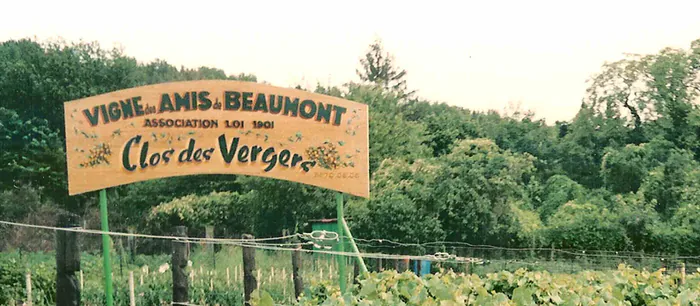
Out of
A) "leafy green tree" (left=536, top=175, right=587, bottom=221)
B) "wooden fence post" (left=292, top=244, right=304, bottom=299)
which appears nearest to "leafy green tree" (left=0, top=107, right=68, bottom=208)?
"leafy green tree" (left=536, top=175, right=587, bottom=221)

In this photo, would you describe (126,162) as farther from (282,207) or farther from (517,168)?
(517,168)

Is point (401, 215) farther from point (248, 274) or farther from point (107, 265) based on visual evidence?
point (107, 265)

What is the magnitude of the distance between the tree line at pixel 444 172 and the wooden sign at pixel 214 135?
7702 mm

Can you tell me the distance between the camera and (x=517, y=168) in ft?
70.2

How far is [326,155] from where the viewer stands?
11.1 metres

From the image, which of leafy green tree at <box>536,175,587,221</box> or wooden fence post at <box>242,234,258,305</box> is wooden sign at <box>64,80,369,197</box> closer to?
wooden fence post at <box>242,234,258,305</box>

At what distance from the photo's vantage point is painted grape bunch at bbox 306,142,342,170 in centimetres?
1100

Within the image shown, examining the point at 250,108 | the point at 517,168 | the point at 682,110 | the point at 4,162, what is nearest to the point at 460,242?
the point at 517,168

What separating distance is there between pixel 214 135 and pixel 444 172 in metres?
11.1

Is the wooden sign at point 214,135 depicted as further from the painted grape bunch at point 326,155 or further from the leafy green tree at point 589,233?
the leafy green tree at point 589,233

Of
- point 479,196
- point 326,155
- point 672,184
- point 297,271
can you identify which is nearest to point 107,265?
point 297,271

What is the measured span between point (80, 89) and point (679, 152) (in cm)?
2080

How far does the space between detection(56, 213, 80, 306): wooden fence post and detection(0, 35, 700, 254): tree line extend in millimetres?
9527

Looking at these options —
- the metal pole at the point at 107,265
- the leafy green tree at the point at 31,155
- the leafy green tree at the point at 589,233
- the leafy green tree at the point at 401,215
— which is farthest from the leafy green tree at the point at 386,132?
the metal pole at the point at 107,265
